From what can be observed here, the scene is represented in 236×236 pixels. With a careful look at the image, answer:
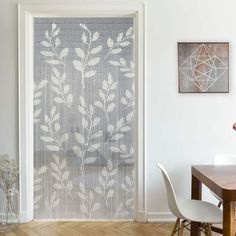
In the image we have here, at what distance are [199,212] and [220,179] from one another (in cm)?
34

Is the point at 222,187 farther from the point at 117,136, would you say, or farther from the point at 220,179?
the point at 117,136

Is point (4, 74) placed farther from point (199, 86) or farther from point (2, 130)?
point (199, 86)

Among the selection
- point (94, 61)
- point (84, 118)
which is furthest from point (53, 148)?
point (94, 61)

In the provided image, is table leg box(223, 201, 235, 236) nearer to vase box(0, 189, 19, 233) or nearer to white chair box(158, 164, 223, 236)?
white chair box(158, 164, 223, 236)

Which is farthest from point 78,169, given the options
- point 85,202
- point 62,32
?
point 62,32

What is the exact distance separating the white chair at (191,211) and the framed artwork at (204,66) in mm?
1324

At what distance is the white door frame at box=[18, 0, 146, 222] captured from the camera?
11.3 ft

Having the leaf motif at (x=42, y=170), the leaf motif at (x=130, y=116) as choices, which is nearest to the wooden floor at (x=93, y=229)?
the leaf motif at (x=42, y=170)

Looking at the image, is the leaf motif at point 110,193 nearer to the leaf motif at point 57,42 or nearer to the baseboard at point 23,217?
the baseboard at point 23,217

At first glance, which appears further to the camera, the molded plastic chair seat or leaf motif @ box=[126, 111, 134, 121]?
leaf motif @ box=[126, 111, 134, 121]

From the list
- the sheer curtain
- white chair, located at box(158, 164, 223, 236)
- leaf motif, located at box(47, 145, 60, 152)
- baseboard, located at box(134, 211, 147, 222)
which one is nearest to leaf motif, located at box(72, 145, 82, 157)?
the sheer curtain

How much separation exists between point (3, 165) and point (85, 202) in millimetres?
1018

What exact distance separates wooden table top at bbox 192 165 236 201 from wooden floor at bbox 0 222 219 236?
846mm

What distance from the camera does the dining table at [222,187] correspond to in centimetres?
210
